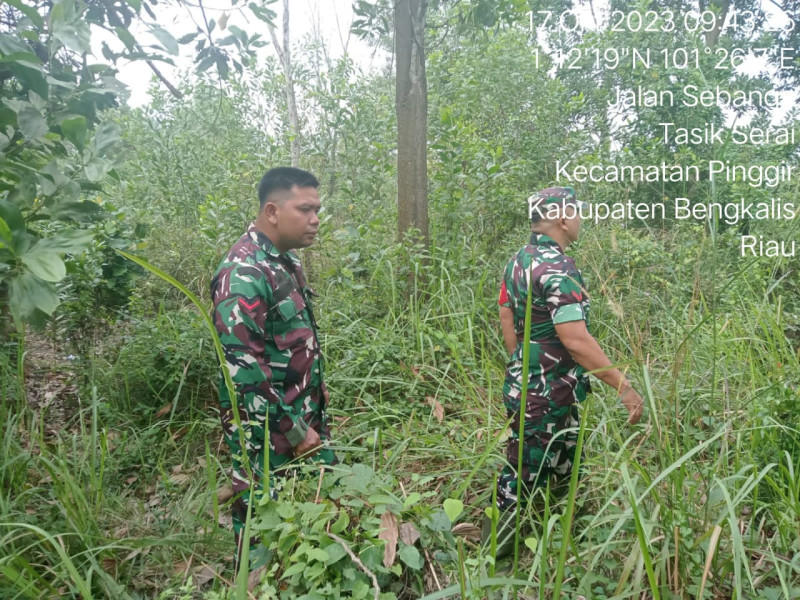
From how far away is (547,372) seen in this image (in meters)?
2.41

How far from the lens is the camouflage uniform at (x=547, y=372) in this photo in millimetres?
2311

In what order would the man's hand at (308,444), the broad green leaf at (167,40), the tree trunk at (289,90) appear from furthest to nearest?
the tree trunk at (289,90) → the man's hand at (308,444) → the broad green leaf at (167,40)

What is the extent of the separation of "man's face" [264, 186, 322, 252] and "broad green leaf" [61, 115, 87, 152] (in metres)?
0.81

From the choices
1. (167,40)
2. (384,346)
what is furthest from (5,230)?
(384,346)

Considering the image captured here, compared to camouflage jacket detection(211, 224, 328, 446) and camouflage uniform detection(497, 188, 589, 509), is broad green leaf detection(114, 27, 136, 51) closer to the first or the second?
camouflage jacket detection(211, 224, 328, 446)

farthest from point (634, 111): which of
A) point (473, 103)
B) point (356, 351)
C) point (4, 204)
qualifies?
point (4, 204)

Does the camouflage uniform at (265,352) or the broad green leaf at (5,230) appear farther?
the camouflage uniform at (265,352)

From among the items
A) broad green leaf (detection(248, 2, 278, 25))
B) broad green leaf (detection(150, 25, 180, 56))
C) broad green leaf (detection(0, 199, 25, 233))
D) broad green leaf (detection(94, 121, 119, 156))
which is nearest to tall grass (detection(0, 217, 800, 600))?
broad green leaf (detection(0, 199, 25, 233))

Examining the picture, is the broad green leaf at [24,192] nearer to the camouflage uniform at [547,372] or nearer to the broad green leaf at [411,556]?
the broad green leaf at [411,556]

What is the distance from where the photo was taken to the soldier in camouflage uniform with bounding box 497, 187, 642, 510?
7.40 feet

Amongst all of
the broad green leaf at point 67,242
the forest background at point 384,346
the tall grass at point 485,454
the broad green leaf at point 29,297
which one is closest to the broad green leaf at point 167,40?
the forest background at point 384,346

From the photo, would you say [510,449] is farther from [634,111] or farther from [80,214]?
[634,111]

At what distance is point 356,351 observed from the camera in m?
3.60

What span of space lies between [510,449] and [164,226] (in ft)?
15.7
